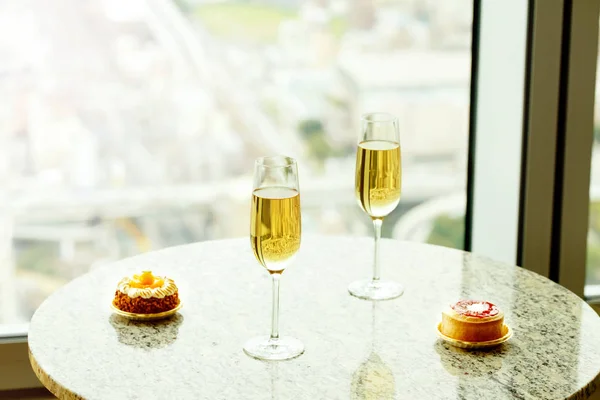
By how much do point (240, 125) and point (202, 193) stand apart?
8.4 inches

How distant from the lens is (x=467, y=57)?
223 centimetres

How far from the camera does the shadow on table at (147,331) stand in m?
Result: 1.24

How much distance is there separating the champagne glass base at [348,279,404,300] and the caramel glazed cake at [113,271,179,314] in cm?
29

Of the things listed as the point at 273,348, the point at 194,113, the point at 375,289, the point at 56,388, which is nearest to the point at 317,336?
the point at 273,348

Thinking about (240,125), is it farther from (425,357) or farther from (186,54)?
(425,357)

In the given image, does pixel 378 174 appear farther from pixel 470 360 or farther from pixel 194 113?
pixel 194 113

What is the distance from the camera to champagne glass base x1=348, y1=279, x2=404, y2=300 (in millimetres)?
1415

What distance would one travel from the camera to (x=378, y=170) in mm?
1364

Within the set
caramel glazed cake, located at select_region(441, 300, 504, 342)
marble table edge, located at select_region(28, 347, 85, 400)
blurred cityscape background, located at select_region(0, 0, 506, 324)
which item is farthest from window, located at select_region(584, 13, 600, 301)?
marble table edge, located at select_region(28, 347, 85, 400)

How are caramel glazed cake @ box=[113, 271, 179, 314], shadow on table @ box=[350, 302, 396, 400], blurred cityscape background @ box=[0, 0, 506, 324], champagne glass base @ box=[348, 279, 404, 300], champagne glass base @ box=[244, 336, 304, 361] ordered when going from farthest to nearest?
blurred cityscape background @ box=[0, 0, 506, 324] < champagne glass base @ box=[348, 279, 404, 300] < caramel glazed cake @ box=[113, 271, 179, 314] < champagne glass base @ box=[244, 336, 304, 361] < shadow on table @ box=[350, 302, 396, 400]

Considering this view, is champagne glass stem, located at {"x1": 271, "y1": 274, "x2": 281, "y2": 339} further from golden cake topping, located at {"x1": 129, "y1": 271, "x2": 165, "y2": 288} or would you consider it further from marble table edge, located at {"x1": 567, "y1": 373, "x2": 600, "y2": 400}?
marble table edge, located at {"x1": 567, "y1": 373, "x2": 600, "y2": 400}

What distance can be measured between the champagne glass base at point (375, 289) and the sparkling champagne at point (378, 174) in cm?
13

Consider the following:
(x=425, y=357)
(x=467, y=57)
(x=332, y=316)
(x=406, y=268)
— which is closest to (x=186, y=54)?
(x=467, y=57)

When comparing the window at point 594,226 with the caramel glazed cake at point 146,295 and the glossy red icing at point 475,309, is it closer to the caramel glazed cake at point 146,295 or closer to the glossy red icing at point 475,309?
the glossy red icing at point 475,309
